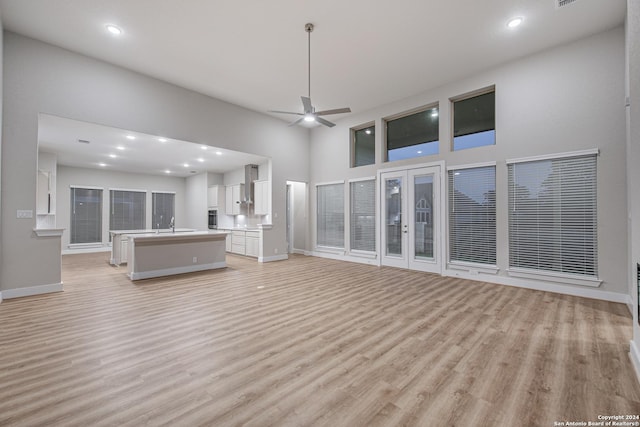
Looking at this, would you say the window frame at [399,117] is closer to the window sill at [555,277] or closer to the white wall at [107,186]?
the window sill at [555,277]

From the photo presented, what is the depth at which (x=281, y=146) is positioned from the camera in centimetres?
815

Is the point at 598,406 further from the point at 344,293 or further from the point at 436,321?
the point at 344,293

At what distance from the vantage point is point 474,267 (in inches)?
217

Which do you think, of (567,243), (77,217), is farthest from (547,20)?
(77,217)

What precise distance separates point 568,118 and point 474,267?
302 cm

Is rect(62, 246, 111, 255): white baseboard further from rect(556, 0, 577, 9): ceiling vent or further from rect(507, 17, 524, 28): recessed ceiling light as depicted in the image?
rect(556, 0, 577, 9): ceiling vent

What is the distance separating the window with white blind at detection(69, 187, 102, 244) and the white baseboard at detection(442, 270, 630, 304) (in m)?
11.6

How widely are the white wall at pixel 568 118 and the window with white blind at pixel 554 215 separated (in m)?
0.12

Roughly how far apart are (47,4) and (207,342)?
4968mm

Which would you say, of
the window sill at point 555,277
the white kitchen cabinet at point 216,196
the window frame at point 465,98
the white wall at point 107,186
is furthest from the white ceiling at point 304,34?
the white wall at point 107,186

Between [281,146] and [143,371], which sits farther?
[281,146]

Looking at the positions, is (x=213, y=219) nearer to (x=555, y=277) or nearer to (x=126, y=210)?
(x=126, y=210)

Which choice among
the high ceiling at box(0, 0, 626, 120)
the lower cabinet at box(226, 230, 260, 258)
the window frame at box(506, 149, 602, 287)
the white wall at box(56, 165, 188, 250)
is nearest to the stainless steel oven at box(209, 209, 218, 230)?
the lower cabinet at box(226, 230, 260, 258)

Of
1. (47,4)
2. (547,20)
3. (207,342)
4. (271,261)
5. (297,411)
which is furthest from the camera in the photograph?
(271,261)
